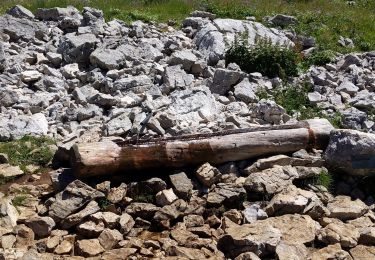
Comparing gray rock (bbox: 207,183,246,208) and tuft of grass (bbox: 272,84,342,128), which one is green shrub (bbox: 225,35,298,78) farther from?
→ gray rock (bbox: 207,183,246,208)

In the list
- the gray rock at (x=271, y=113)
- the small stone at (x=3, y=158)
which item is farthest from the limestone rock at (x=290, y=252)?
the small stone at (x=3, y=158)

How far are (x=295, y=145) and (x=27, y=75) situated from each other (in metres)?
7.06

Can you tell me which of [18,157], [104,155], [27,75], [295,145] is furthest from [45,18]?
[295,145]

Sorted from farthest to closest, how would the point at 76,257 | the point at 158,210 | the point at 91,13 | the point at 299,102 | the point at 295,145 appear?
the point at 91,13 < the point at 299,102 < the point at 295,145 < the point at 158,210 < the point at 76,257

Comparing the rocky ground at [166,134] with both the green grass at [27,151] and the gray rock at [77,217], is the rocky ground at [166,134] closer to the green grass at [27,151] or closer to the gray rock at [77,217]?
the gray rock at [77,217]

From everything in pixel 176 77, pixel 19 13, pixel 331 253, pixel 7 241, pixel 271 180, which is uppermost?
pixel 19 13

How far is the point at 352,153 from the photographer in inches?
394

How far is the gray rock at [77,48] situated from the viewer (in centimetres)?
1452

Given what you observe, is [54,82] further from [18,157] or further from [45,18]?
[45,18]

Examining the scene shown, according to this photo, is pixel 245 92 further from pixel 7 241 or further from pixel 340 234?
pixel 7 241

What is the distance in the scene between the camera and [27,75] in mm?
13523

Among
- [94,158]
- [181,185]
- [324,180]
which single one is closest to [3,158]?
[94,158]

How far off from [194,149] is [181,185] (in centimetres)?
77

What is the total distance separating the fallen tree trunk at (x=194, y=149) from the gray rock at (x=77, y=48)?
17.3 ft
